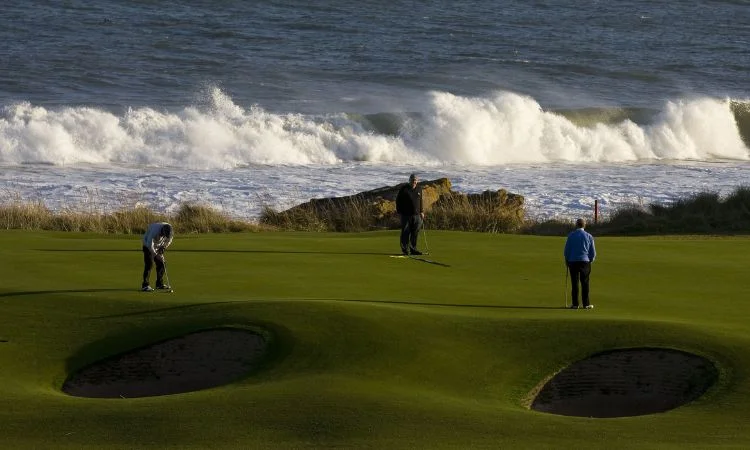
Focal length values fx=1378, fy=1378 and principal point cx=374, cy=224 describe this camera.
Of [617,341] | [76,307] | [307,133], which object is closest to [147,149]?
[307,133]

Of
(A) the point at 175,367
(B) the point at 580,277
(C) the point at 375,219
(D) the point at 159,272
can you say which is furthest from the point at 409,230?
(C) the point at 375,219

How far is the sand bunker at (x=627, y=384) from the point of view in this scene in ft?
55.6

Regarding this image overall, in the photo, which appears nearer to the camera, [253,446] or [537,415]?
[253,446]

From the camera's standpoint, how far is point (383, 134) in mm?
58875

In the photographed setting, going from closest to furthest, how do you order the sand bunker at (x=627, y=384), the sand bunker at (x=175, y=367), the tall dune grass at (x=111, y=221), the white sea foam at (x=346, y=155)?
1. the sand bunker at (x=627, y=384)
2. the sand bunker at (x=175, y=367)
3. the tall dune grass at (x=111, y=221)
4. the white sea foam at (x=346, y=155)

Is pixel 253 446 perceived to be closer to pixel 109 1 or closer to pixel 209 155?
pixel 209 155

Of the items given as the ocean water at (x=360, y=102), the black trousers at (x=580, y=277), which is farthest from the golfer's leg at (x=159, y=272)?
the ocean water at (x=360, y=102)

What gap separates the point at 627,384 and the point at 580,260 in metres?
4.16

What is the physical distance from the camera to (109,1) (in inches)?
2995

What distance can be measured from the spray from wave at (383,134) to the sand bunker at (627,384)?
3558 cm

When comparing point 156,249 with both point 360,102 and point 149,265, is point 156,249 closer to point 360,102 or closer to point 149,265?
point 149,265

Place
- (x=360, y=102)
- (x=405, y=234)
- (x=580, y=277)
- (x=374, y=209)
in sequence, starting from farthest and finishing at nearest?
(x=360, y=102) < (x=374, y=209) < (x=405, y=234) < (x=580, y=277)

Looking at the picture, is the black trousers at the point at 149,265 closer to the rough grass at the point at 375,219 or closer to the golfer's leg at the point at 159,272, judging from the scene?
the golfer's leg at the point at 159,272

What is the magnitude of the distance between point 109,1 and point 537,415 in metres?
64.1
